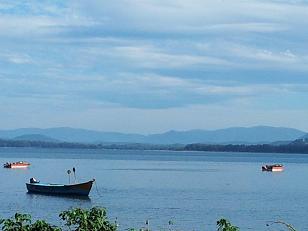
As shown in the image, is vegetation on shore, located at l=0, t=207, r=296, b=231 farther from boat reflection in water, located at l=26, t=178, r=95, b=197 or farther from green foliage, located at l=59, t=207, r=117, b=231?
boat reflection in water, located at l=26, t=178, r=95, b=197

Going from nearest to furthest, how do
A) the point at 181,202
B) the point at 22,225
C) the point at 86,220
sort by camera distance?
the point at 86,220 < the point at 22,225 < the point at 181,202

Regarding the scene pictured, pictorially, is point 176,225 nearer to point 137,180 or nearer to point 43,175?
point 137,180

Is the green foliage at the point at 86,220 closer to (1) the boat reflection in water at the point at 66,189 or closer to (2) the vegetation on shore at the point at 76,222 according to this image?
(2) the vegetation on shore at the point at 76,222

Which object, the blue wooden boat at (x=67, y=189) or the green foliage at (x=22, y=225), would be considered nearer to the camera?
the green foliage at (x=22, y=225)

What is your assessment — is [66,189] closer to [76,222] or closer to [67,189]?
[67,189]

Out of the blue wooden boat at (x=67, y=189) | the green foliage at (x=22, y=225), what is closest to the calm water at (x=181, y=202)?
the blue wooden boat at (x=67, y=189)

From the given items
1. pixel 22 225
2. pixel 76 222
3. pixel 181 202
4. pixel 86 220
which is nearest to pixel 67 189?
pixel 181 202

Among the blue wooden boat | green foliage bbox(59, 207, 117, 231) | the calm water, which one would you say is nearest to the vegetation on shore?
green foliage bbox(59, 207, 117, 231)

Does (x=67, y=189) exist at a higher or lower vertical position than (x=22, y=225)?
lower

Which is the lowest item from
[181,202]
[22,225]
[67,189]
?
[181,202]

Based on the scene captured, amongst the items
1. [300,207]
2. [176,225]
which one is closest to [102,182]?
[300,207]

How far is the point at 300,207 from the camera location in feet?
169

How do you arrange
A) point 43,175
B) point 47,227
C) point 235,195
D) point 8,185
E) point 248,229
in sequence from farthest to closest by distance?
point 43,175, point 8,185, point 235,195, point 248,229, point 47,227

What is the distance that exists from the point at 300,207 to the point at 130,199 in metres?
12.3
